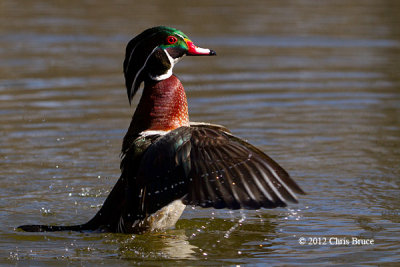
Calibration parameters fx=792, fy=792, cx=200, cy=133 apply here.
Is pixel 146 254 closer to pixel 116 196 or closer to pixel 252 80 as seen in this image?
pixel 116 196

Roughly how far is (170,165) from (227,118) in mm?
4224

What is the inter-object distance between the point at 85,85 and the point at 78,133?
2245 millimetres

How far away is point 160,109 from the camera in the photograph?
553 cm

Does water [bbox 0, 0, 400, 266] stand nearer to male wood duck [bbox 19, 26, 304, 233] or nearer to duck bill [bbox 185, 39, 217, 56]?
male wood duck [bbox 19, 26, 304, 233]

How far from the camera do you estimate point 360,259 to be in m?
5.35

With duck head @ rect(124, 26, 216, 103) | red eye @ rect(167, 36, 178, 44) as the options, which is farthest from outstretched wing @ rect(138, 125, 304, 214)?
red eye @ rect(167, 36, 178, 44)

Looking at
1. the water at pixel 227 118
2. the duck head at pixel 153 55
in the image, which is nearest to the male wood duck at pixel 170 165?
the duck head at pixel 153 55

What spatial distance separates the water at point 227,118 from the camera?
577 centimetres

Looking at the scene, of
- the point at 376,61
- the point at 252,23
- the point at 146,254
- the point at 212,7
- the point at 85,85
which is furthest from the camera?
the point at 212,7

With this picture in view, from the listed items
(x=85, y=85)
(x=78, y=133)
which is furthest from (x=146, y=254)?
(x=85, y=85)

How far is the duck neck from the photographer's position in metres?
5.52

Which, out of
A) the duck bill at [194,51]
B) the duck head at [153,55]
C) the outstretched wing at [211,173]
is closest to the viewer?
the outstretched wing at [211,173]

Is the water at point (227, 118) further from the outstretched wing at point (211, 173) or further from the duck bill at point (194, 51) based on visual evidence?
the duck bill at point (194, 51)

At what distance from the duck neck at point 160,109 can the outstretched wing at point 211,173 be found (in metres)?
0.32
